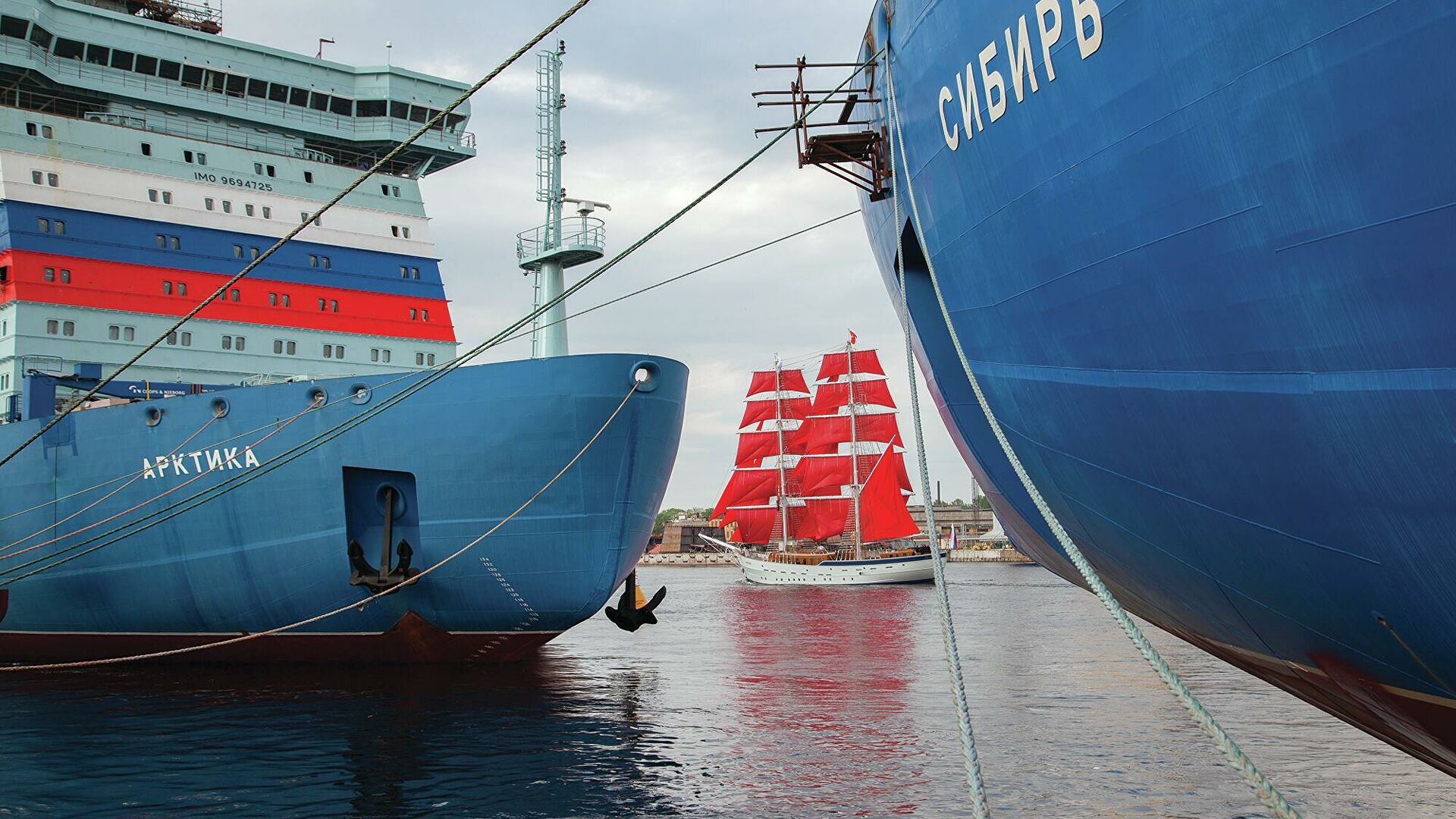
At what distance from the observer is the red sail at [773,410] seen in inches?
3172

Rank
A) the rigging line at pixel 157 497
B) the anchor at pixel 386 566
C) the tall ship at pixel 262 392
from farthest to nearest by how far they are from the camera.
→ the rigging line at pixel 157 497, the tall ship at pixel 262 392, the anchor at pixel 386 566

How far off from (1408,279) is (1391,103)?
557 millimetres

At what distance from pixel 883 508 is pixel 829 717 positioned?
57522 mm

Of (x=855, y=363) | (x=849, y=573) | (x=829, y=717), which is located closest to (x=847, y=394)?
(x=855, y=363)

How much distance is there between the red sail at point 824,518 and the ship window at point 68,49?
59.9 meters

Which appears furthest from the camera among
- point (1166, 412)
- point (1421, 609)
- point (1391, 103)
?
point (1166, 412)

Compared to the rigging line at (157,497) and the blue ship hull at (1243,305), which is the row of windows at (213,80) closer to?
the rigging line at (157,497)

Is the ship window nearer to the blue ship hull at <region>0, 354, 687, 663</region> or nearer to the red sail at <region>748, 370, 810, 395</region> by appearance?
the blue ship hull at <region>0, 354, 687, 663</region>

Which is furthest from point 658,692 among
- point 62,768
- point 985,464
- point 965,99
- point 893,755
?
point 965,99

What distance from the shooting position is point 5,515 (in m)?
17.7

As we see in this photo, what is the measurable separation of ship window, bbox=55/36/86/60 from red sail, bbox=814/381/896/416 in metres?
59.0

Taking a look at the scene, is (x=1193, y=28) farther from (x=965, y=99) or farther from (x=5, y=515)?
(x=5, y=515)

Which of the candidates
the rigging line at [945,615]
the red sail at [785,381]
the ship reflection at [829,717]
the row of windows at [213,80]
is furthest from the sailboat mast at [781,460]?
the rigging line at [945,615]

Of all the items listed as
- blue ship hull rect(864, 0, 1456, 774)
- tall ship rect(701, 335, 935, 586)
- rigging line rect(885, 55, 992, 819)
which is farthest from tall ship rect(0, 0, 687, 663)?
tall ship rect(701, 335, 935, 586)
